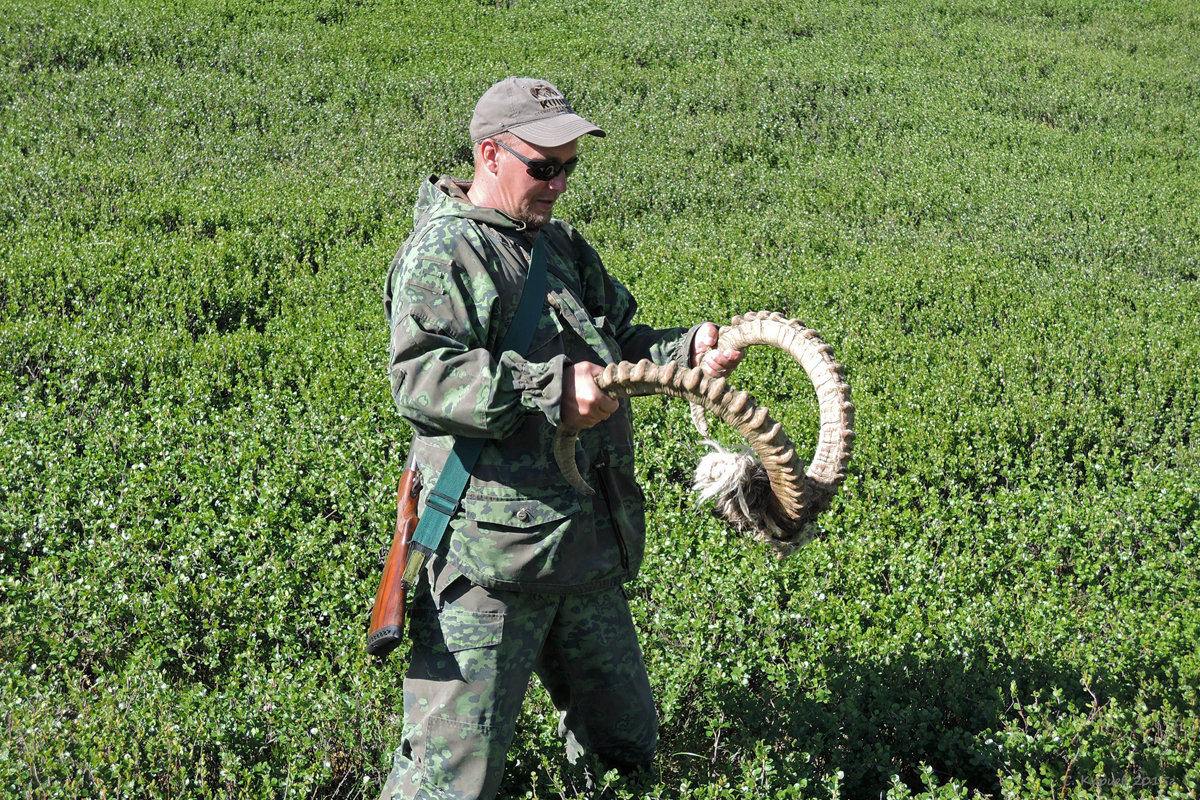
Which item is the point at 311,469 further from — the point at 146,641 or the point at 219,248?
the point at 219,248

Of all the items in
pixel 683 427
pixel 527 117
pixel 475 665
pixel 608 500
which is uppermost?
pixel 527 117

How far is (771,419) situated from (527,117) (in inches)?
43.2

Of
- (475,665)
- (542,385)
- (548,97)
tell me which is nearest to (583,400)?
(542,385)

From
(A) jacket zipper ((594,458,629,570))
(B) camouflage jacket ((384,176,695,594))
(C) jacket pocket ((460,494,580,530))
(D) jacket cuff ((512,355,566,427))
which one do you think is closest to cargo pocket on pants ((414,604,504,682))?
(B) camouflage jacket ((384,176,695,594))

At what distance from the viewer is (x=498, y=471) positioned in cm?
276

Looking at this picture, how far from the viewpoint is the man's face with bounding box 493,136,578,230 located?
110 inches

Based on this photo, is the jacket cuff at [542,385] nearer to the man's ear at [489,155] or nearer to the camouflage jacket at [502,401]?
the camouflage jacket at [502,401]

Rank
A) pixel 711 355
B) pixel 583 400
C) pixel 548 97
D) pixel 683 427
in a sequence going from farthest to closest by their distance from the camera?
1. pixel 683 427
2. pixel 711 355
3. pixel 548 97
4. pixel 583 400

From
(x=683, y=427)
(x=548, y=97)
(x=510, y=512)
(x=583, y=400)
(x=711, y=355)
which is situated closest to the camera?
(x=583, y=400)

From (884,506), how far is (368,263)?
5820 mm

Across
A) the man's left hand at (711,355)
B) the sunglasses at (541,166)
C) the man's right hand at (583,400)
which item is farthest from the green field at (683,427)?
the sunglasses at (541,166)

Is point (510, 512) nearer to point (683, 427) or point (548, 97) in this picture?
point (548, 97)

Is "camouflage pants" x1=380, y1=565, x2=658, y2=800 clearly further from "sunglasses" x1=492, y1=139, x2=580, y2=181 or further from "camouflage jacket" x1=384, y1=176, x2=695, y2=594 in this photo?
"sunglasses" x1=492, y1=139, x2=580, y2=181

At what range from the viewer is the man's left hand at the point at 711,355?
3.11 metres
